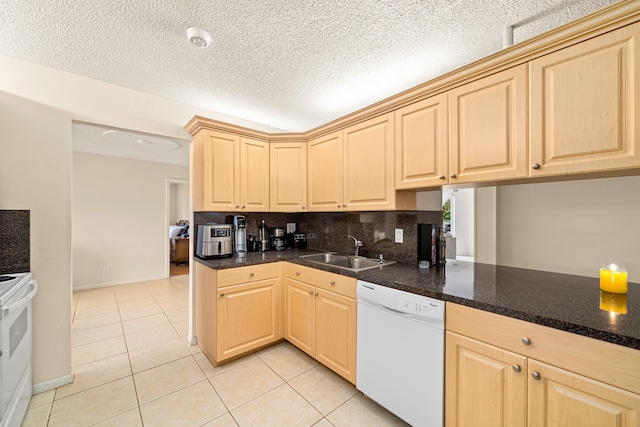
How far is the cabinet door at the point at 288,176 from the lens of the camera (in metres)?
2.84

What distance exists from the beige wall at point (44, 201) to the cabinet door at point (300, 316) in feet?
5.79

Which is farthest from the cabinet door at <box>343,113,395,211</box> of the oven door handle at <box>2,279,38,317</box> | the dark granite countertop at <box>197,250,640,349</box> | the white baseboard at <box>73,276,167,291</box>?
the white baseboard at <box>73,276,167,291</box>

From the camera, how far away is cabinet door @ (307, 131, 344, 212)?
246cm

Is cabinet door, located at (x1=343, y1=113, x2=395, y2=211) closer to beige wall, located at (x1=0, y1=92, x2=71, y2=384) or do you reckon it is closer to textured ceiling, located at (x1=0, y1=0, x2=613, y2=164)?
textured ceiling, located at (x1=0, y1=0, x2=613, y2=164)

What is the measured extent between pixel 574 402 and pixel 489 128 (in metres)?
1.35

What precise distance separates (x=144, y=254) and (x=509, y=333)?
5.81 metres

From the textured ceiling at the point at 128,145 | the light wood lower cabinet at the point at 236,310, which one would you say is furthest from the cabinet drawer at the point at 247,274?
the textured ceiling at the point at 128,145

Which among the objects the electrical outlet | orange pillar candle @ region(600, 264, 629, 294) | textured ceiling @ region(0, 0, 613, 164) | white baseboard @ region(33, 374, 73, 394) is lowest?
white baseboard @ region(33, 374, 73, 394)

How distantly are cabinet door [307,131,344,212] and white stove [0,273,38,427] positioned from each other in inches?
86.1

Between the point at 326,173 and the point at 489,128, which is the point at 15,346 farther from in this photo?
the point at 489,128

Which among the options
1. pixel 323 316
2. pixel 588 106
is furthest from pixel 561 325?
pixel 323 316

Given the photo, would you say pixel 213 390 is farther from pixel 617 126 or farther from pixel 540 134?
pixel 617 126

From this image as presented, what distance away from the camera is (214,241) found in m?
2.42

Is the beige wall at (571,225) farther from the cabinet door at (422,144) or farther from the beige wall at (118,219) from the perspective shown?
the beige wall at (118,219)
